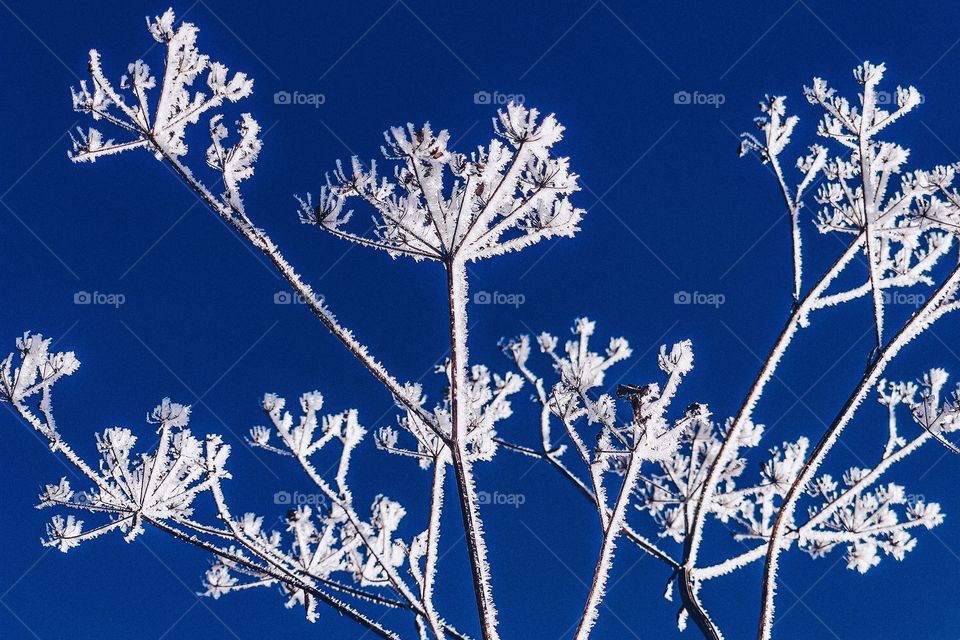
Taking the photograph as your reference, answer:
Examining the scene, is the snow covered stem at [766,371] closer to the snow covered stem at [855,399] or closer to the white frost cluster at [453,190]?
the snow covered stem at [855,399]

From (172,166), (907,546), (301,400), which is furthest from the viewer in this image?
(907,546)

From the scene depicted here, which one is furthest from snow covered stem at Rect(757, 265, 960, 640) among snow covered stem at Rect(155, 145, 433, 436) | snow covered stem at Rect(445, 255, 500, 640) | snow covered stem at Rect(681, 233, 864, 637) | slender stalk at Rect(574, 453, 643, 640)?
snow covered stem at Rect(155, 145, 433, 436)

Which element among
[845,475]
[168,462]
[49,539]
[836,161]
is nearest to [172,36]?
[168,462]

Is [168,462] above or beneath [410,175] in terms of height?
beneath

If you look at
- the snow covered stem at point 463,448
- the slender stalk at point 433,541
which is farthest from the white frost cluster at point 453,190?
the slender stalk at point 433,541

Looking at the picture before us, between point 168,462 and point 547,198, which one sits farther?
point 168,462

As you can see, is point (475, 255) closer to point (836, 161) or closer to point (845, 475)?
point (836, 161)

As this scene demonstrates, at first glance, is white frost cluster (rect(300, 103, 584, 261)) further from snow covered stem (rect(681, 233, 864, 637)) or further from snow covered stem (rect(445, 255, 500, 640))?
snow covered stem (rect(681, 233, 864, 637))
